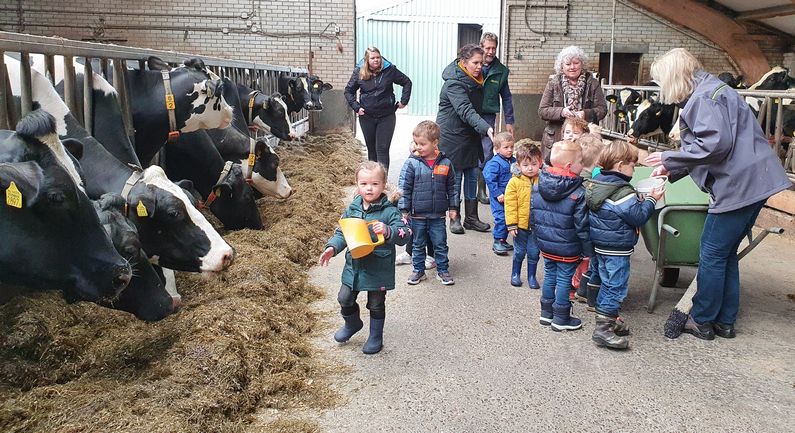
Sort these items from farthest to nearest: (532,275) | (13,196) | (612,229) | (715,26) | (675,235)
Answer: (715,26), (532,275), (675,235), (612,229), (13,196)

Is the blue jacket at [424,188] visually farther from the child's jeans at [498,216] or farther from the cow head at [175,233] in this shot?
the cow head at [175,233]

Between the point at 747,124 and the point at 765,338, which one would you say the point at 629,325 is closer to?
the point at 765,338

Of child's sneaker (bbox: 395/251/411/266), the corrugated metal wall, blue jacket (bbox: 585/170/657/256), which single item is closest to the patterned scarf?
child's sneaker (bbox: 395/251/411/266)

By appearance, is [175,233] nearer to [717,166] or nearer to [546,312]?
[546,312]

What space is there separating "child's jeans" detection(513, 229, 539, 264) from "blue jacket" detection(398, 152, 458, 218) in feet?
1.93

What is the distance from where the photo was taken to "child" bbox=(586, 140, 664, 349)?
3.75 metres

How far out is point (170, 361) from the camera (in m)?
3.18

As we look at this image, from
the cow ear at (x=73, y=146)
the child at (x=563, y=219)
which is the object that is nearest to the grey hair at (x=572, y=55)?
the child at (x=563, y=219)

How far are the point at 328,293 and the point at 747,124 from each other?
2845 mm

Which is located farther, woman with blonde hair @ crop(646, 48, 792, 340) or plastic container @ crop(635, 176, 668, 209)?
plastic container @ crop(635, 176, 668, 209)

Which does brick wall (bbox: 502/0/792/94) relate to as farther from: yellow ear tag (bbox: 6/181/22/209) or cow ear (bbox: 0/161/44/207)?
yellow ear tag (bbox: 6/181/22/209)

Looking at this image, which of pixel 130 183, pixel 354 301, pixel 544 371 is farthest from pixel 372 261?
pixel 130 183

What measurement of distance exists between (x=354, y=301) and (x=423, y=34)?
18.7 meters

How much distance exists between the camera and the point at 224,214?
6.16m
